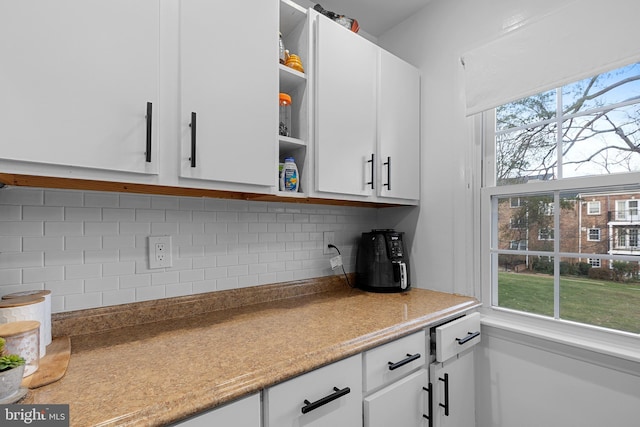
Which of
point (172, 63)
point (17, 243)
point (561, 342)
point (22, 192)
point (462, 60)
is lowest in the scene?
point (561, 342)

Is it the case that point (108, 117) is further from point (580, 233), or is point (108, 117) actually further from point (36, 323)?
point (580, 233)

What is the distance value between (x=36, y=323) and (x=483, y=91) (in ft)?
6.52

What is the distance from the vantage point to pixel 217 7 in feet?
3.54

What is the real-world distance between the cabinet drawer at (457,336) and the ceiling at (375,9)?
1816 millimetres

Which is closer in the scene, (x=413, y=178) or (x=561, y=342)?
(x=561, y=342)

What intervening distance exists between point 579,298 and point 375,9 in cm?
190

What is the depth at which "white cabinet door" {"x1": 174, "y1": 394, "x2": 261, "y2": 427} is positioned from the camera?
708 mm

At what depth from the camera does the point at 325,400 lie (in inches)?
35.7

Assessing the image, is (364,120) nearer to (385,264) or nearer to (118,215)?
(385,264)

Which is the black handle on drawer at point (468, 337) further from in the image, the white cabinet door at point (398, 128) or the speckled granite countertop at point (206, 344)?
the white cabinet door at point (398, 128)

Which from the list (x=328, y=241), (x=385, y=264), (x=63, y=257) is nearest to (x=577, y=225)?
(x=385, y=264)

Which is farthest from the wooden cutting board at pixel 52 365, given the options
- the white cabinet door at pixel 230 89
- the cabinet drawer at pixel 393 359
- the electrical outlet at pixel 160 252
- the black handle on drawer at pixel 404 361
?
the black handle on drawer at pixel 404 361

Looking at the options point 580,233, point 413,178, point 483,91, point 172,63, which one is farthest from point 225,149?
point 580,233

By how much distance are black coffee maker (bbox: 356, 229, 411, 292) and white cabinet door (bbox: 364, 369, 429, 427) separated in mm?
524
